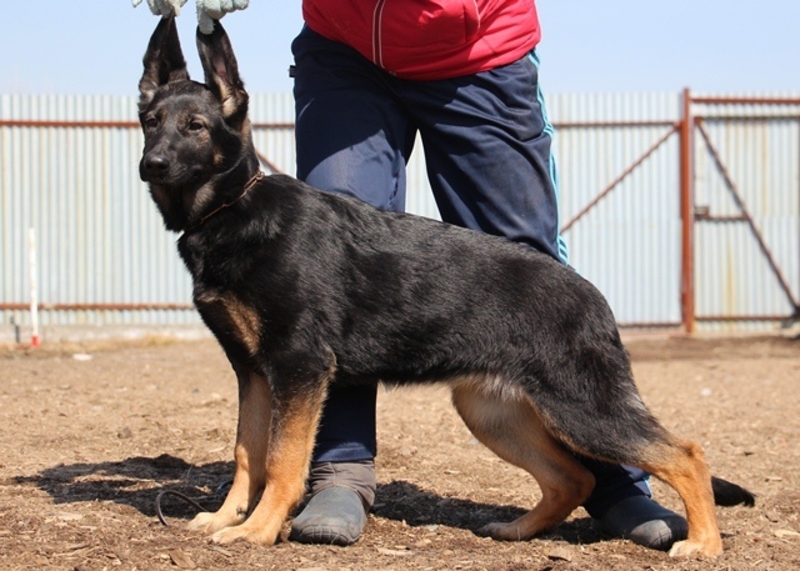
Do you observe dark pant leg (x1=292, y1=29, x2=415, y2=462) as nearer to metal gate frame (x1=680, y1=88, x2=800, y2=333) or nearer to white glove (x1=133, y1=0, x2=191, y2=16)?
white glove (x1=133, y1=0, x2=191, y2=16)

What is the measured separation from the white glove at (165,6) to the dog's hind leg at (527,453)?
1.73m

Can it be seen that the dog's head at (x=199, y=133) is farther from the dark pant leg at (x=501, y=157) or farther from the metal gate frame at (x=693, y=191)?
the metal gate frame at (x=693, y=191)

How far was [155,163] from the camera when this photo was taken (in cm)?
372

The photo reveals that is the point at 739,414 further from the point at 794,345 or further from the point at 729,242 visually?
the point at 729,242

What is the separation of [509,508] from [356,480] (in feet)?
2.64

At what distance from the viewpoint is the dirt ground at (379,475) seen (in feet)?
11.5

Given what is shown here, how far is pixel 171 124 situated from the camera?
387 centimetres

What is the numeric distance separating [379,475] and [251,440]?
119 cm

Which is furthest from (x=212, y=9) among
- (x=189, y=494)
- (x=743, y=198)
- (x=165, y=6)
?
(x=743, y=198)

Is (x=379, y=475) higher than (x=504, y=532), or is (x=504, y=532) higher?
(x=504, y=532)

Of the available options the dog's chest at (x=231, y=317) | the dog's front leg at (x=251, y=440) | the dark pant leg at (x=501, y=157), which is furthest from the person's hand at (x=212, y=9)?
the dog's front leg at (x=251, y=440)

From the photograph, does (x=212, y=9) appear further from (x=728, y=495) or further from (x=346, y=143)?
(x=728, y=495)

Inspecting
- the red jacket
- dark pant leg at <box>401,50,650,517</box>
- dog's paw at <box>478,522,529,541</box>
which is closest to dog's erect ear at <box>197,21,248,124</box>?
the red jacket

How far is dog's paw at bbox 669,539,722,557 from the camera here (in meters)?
3.70
